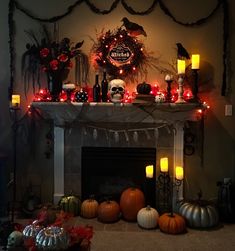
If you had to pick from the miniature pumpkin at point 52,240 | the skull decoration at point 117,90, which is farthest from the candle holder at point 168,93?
the miniature pumpkin at point 52,240

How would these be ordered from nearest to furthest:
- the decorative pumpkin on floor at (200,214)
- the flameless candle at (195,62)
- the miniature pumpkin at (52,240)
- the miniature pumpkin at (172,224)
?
the miniature pumpkin at (52,240) < the miniature pumpkin at (172,224) < the decorative pumpkin on floor at (200,214) < the flameless candle at (195,62)

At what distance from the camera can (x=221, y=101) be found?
13.6 feet

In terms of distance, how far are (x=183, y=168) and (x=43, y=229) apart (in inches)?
85.5

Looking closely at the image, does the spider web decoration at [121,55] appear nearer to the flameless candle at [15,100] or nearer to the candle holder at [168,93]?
the candle holder at [168,93]

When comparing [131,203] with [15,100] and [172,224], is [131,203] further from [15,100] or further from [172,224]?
[15,100]

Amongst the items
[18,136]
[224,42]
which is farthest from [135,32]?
[18,136]

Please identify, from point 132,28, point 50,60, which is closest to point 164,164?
point 132,28

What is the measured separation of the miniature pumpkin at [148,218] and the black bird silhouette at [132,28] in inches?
68.4

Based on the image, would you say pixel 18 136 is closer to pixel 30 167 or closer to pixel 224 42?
pixel 30 167

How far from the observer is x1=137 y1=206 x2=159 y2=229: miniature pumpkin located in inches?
151

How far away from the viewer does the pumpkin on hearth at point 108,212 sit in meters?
3.97

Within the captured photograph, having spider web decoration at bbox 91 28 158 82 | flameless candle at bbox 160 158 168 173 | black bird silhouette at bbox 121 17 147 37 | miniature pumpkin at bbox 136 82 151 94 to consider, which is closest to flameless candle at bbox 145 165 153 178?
flameless candle at bbox 160 158 168 173

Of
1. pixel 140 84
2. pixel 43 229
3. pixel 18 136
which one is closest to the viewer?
pixel 43 229

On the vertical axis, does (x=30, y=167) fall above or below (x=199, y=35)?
below
